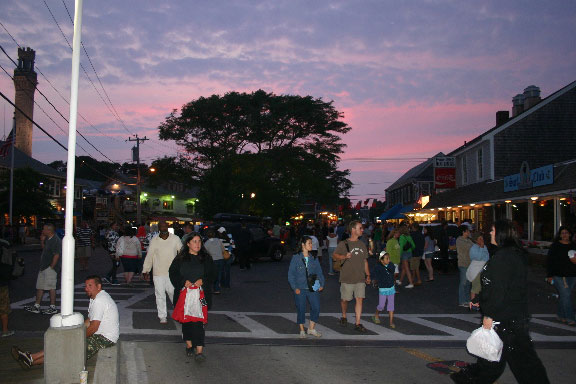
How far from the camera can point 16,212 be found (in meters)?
44.3

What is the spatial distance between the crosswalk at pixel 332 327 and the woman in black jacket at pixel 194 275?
5.17 feet

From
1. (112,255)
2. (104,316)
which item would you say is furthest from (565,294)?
(112,255)

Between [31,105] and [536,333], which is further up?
[31,105]

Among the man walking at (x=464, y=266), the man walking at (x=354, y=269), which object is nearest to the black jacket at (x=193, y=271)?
the man walking at (x=354, y=269)

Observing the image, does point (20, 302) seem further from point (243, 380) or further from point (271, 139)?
point (271, 139)

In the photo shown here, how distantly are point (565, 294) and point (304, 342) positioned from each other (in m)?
5.03

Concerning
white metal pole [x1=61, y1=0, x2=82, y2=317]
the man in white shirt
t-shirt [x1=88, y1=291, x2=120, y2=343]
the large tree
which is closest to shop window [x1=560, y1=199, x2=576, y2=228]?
the man in white shirt

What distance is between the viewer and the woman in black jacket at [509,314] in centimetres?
516

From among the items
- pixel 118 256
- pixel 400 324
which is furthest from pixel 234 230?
pixel 400 324

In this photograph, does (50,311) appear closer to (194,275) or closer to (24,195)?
(194,275)

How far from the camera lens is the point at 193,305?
24.1 feet

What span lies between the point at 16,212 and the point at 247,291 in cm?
3562

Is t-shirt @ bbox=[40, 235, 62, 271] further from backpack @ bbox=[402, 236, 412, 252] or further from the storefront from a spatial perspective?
the storefront

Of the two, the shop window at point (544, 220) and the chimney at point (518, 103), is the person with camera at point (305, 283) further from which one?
the chimney at point (518, 103)
